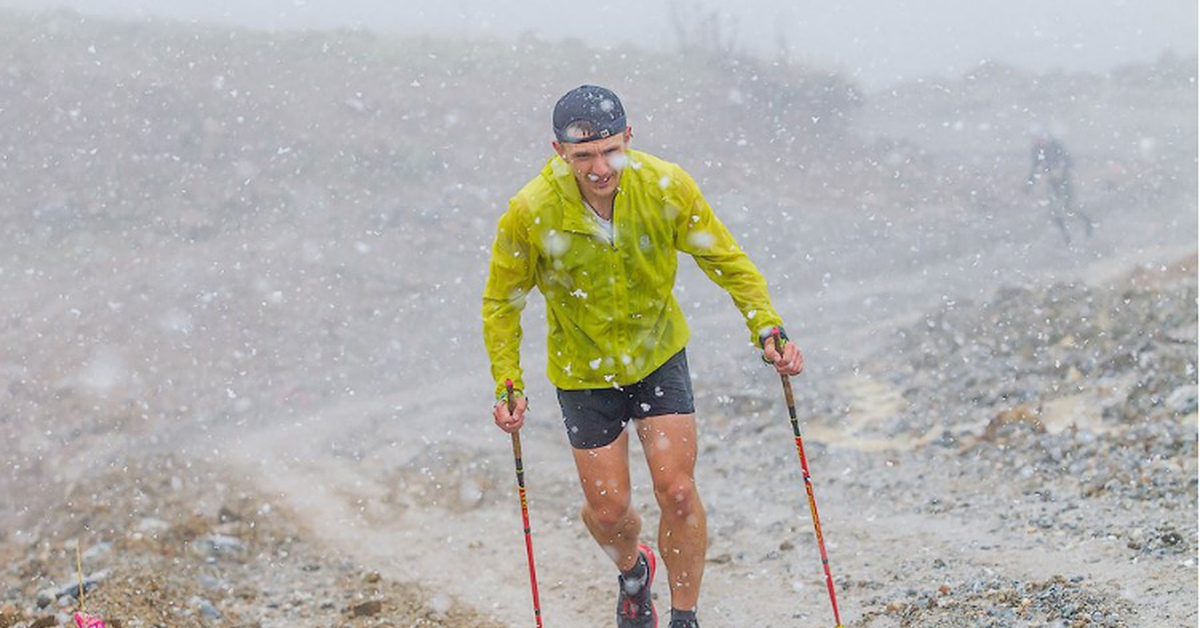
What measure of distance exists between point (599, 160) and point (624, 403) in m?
1.27

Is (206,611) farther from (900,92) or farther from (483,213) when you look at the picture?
(900,92)

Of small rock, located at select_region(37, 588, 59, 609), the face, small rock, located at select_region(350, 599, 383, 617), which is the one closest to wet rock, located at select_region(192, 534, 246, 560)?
small rock, located at select_region(37, 588, 59, 609)

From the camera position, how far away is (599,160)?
200 inches

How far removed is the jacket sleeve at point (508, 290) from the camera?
5.34m

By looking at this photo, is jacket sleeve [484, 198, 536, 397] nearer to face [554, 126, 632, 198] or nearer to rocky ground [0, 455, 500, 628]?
face [554, 126, 632, 198]

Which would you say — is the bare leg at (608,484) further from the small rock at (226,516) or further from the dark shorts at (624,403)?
the small rock at (226,516)

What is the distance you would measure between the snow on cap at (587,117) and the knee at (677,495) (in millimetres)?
1621

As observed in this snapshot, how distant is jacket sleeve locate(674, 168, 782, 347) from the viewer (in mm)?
5402

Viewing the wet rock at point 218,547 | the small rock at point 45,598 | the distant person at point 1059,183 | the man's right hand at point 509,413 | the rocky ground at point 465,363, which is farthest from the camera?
the distant person at point 1059,183

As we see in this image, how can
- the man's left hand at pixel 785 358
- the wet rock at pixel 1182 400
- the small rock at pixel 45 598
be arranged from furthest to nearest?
the wet rock at pixel 1182 400, the small rock at pixel 45 598, the man's left hand at pixel 785 358

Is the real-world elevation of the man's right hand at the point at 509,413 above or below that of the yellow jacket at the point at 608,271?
below

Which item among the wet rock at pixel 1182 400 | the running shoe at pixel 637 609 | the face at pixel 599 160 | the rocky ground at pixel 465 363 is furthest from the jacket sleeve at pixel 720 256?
the wet rock at pixel 1182 400

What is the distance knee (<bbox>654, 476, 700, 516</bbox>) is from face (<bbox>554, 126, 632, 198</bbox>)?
137 centimetres

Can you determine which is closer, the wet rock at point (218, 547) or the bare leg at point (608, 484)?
the bare leg at point (608, 484)
